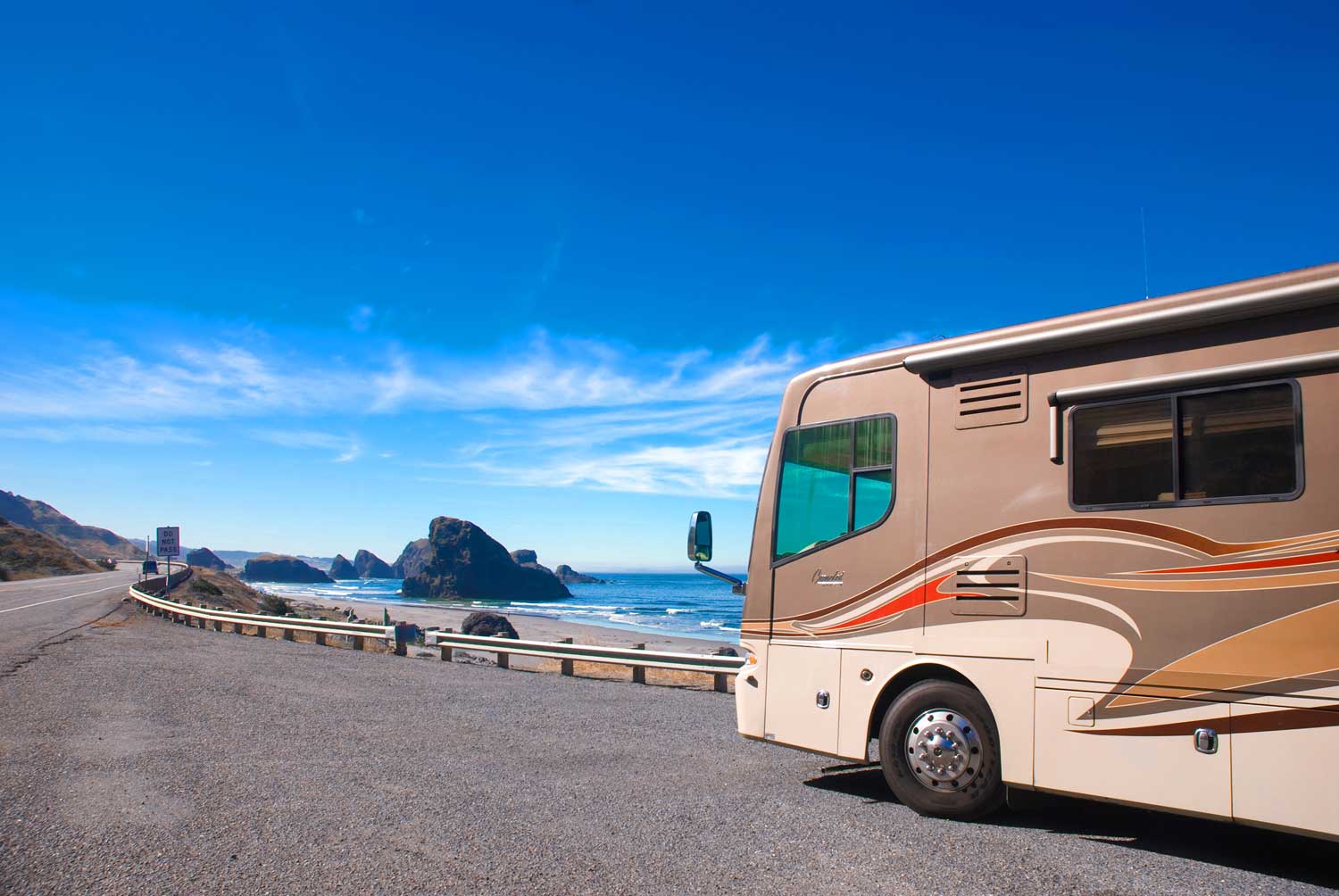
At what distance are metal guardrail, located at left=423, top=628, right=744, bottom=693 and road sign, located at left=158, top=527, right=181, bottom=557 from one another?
1865 cm

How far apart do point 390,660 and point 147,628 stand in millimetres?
8940

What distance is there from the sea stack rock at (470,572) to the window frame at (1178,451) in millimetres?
111391

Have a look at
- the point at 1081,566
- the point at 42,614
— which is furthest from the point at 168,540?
the point at 1081,566

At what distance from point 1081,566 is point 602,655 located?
9.16 meters

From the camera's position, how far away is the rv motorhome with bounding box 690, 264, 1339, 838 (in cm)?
448

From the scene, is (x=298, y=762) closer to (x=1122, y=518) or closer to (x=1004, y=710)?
(x=1004, y=710)

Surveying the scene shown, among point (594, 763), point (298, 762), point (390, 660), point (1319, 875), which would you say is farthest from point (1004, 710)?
point (390, 660)

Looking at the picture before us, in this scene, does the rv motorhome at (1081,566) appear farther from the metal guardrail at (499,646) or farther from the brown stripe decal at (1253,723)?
the metal guardrail at (499,646)

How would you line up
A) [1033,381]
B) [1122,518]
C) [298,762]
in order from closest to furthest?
1. [1122,518]
2. [1033,381]
3. [298,762]

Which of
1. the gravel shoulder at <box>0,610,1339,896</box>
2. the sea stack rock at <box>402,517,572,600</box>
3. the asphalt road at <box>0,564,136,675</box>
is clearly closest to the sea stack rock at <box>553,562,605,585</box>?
the sea stack rock at <box>402,517,572,600</box>

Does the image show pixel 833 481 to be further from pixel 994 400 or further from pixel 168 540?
pixel 168 540

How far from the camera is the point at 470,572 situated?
115250 millimetres

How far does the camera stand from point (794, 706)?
6523mm

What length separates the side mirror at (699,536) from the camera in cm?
738
